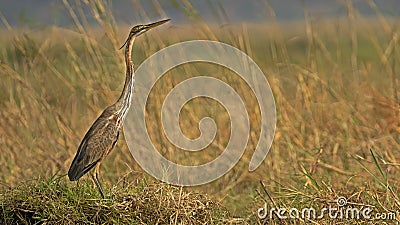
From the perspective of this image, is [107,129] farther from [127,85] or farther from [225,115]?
[225,115]

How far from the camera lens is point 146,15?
541 cm

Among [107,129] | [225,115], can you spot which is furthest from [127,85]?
[225,115]

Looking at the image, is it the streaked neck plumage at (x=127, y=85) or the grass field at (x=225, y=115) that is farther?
the grass field at (x=225, y=115)

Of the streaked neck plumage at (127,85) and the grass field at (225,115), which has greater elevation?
the streaked neck plumage at (127,85)

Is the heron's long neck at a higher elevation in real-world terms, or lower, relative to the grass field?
higher

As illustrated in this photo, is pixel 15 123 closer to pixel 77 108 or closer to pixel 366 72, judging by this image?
pixel 77 108

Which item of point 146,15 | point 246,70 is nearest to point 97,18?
point 146,15

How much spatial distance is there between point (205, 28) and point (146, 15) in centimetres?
41

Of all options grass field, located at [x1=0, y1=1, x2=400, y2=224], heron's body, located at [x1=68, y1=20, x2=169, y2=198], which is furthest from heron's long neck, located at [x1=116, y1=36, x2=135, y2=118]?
grass field, located at [x1=0, y1=1, x2=400, y2=224]

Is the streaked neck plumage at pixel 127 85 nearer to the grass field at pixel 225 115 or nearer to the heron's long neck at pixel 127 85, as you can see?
the heron's long neck at pixel 127 85

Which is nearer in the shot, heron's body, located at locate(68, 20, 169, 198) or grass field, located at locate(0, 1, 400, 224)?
heron's body, located at locate(68, 20, 169, 198)

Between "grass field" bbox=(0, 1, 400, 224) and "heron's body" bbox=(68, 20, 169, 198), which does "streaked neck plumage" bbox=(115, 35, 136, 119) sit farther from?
"grass field" bbox=(0, 1, 400, 224)

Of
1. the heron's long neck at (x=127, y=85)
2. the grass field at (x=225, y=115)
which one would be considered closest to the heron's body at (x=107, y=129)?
the heron's long neck at (x=127, y=85)

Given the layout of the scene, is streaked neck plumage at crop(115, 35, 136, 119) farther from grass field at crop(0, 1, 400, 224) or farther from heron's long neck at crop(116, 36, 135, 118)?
grass field at crop(0, 1, 400, 224)
